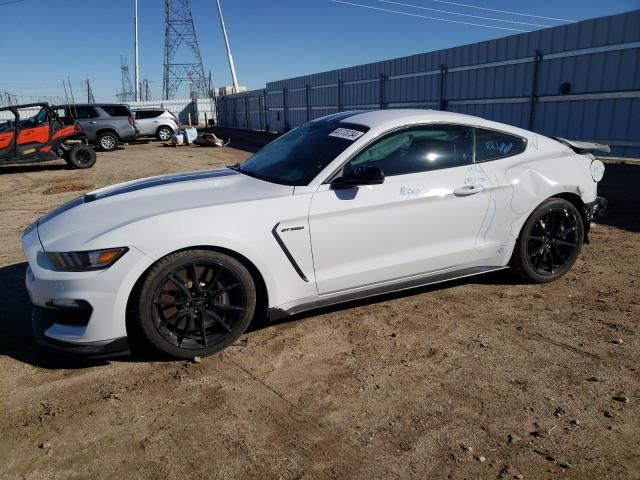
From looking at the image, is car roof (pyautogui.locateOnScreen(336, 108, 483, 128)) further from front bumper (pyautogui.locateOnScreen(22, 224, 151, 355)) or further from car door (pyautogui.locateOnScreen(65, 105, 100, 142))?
car door (pyautogui.locateOnScreen(65, 105, 100, 142))

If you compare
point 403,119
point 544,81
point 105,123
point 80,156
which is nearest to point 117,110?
point 105,123

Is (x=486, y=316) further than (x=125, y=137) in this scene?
No

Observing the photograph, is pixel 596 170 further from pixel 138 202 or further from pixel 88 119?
pixel 88 119

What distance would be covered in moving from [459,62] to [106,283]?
49.0ft

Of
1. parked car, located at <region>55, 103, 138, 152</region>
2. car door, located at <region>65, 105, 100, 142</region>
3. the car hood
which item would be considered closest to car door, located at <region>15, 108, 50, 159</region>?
parked car, located at <region>55, 103, 138, 152</region>

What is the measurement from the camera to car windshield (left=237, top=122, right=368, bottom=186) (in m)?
3.53

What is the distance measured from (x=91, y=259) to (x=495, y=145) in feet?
10.3

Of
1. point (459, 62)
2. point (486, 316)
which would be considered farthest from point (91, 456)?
point (459, 62)

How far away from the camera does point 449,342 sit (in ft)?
11.1

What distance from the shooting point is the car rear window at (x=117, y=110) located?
1945cm

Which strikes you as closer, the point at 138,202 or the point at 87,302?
the point at 87,302

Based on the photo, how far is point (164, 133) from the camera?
2433 cm

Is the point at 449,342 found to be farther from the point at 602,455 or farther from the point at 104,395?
the point at 104,395

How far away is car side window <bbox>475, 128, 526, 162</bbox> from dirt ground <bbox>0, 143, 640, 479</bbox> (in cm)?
117
